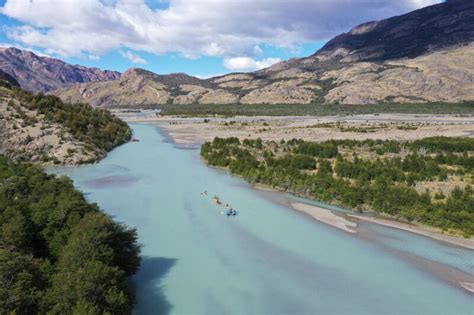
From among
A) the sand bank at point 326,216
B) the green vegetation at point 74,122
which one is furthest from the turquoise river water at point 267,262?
the green vegetation at point 74,122

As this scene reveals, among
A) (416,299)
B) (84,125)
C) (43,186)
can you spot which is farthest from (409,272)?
(84,125)

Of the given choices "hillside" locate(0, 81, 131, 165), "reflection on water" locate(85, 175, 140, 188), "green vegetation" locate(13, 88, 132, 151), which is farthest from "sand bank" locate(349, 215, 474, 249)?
"green vegetation" locate(13, 88, 132, 151)

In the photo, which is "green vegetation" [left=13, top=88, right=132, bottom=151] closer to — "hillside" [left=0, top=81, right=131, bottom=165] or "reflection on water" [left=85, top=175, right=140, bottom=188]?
"hillside" [left=0, top=81, right=131, bottom=165]

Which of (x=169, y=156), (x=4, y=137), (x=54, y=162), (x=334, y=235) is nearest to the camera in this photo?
(x=334, y=235)

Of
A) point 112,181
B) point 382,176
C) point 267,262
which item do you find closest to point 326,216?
point 267,262

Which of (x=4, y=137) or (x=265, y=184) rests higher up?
(x=4, y=137)

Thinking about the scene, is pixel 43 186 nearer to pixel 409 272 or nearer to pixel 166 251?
pixel 166 251
